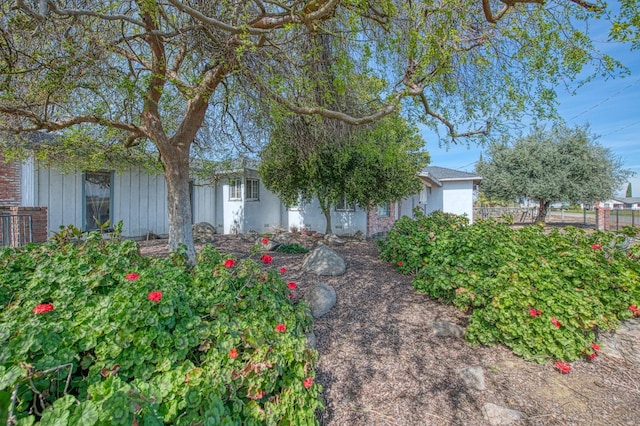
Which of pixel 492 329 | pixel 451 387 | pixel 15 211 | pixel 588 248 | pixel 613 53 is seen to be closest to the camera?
pixel 451 387

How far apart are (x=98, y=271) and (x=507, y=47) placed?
5.56 metres

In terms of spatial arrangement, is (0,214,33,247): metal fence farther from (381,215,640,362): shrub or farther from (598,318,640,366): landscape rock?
(598,318,640,366): landscape rock

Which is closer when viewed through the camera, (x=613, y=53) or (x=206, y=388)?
(x=206, y=388)

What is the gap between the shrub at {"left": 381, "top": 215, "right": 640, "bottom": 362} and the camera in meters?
3.32

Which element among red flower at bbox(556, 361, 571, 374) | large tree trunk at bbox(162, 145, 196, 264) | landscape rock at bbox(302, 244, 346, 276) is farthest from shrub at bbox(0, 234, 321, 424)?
large tree trunk at bbox(162, 145, 196, 264)

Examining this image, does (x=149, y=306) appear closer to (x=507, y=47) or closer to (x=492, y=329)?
(x=492, y=329)

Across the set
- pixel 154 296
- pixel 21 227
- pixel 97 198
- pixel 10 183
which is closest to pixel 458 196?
pixel 97 198

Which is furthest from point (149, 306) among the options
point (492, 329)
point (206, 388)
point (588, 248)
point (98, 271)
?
point (588, 248)

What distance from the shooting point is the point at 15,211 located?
649cm

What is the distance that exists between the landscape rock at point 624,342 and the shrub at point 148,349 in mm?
3356

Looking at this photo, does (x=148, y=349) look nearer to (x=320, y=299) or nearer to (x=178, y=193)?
(x=320, y=299)

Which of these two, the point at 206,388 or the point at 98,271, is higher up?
the point at 98,271

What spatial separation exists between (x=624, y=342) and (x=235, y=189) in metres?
12.5

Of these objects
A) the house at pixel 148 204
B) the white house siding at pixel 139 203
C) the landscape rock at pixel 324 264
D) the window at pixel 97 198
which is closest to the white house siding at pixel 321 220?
the house at pixel 148 204
